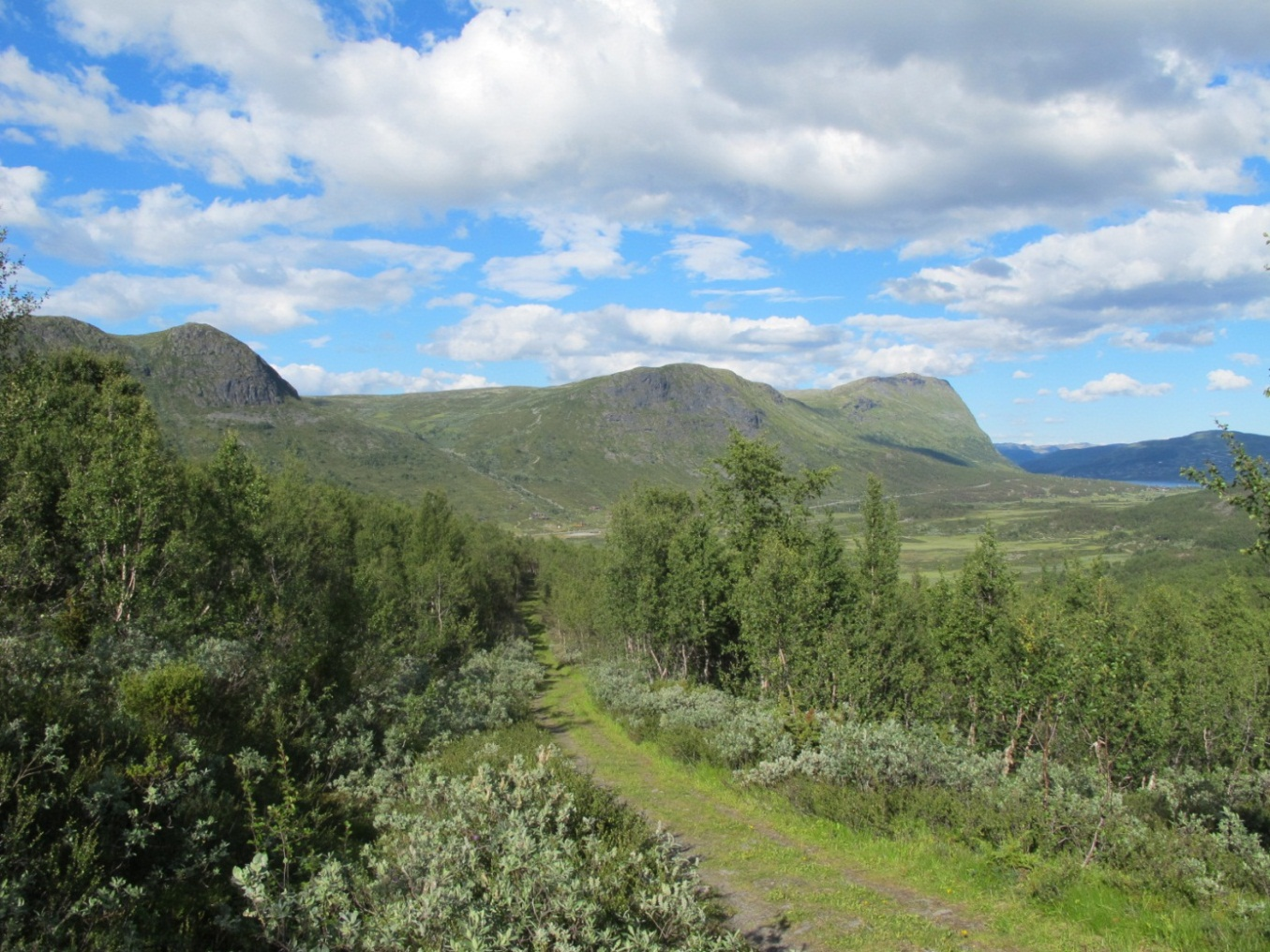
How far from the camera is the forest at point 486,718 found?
6555 mm

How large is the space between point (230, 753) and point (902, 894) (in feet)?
35.7

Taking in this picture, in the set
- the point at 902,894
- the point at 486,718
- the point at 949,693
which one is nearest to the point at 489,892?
the point at 902,894

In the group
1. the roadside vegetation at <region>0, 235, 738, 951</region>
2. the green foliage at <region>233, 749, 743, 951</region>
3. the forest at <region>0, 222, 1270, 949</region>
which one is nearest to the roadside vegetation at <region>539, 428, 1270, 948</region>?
the forest at <region>0, 222, 1270, 949</region>

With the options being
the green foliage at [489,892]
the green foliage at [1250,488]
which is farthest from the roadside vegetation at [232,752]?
the green foliage at [1250,488]

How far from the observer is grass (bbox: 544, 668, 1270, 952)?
342 inches

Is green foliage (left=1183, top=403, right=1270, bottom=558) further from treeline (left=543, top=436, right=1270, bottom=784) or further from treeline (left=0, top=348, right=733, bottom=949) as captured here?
treeline (left=0, top=348, right=733, bottom=949)

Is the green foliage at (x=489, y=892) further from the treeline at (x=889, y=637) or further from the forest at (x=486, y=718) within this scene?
the treeline at (x=889, y=637)

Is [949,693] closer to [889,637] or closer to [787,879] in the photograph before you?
[889,637]

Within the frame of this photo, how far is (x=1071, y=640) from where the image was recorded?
55.1 ft

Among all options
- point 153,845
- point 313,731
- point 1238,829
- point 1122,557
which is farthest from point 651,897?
point 1122,557

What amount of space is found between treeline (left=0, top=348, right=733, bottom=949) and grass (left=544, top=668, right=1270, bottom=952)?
2.35 metres

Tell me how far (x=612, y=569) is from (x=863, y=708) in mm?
15840

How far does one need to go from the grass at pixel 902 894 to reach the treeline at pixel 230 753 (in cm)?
235

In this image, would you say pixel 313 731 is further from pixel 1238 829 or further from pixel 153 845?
pixel 1238 829
